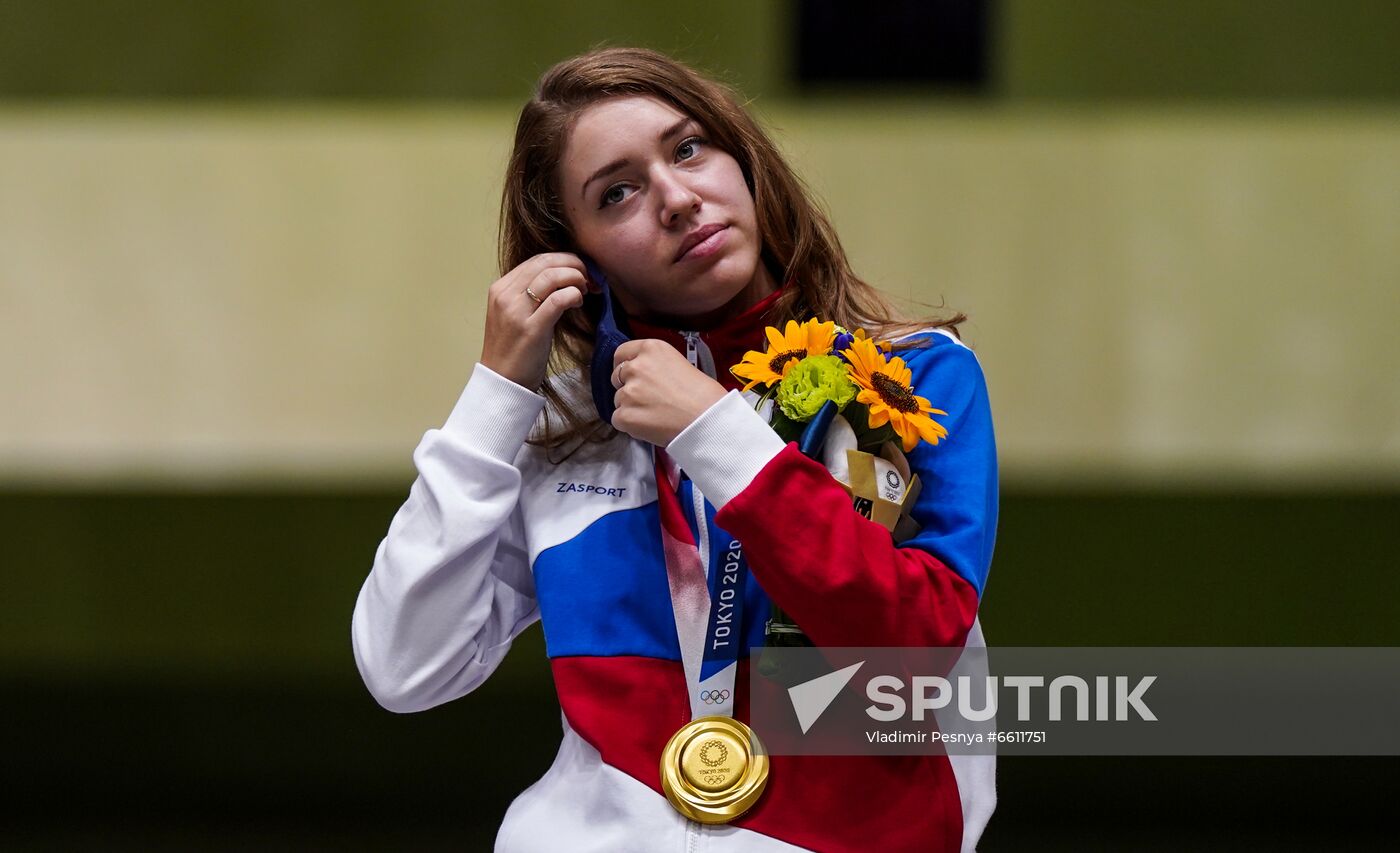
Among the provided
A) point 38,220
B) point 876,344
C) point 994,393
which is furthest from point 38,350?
point 876,344

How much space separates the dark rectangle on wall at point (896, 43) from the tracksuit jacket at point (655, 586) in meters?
2.72

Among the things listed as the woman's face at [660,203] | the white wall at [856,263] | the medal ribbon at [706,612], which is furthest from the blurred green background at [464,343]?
the medal ribbon at [706,612]

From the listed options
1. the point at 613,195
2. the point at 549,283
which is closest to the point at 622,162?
the point at 613,195

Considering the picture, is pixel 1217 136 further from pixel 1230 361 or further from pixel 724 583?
pixel 724 583

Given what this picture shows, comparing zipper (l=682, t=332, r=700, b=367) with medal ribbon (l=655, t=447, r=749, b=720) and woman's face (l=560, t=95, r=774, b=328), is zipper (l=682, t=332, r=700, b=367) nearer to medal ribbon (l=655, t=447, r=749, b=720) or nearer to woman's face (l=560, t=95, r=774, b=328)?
woman's face (l=560, t=95, r=774, b=328)

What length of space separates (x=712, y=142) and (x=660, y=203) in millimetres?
132

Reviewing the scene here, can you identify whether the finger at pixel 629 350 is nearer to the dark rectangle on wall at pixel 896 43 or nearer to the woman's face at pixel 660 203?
the woman's face at pixel 660 203

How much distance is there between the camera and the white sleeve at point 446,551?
1.58 meters

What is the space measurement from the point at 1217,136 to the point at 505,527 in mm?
3171

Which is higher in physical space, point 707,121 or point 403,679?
point 707,121

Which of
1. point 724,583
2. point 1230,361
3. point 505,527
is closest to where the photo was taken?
point 724,583

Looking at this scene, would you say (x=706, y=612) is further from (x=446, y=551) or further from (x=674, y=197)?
(x=674, y=197)

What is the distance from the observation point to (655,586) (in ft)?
5.26

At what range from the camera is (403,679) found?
1625 mm
